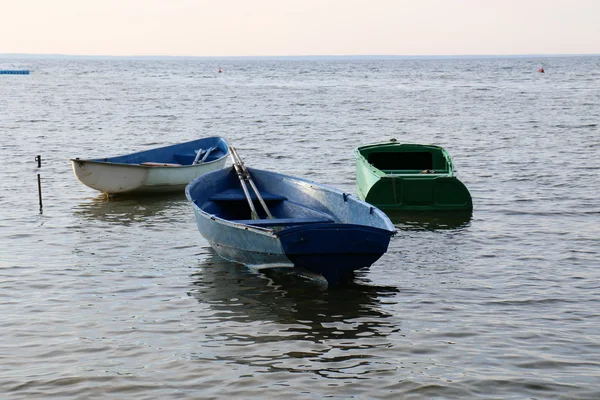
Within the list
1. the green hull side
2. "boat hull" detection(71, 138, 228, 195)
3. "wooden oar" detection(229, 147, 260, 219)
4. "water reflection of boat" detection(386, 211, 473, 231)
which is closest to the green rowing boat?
the green hull side

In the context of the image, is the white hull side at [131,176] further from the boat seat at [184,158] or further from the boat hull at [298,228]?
the boat hull at [298,228]

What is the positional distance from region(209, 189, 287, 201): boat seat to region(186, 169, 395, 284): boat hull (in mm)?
20

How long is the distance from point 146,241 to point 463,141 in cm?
2221

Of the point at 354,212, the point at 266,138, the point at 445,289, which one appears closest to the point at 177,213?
the point at 354,212

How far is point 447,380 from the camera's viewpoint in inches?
367

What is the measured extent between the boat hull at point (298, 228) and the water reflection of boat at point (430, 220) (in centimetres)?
281

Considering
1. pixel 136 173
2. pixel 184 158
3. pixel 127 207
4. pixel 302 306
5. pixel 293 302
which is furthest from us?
pixel 184 158

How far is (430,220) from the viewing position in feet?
59.7

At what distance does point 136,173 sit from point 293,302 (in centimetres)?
945

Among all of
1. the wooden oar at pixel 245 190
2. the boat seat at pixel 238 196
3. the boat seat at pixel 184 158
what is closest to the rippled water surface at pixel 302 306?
the boat seat at pixel 238 196

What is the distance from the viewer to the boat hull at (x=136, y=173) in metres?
20.1

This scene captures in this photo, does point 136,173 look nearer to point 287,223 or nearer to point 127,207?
point 127,207

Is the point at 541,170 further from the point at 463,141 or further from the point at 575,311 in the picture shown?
the point at 575,311

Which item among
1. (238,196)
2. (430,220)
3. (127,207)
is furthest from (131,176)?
(430,220)
